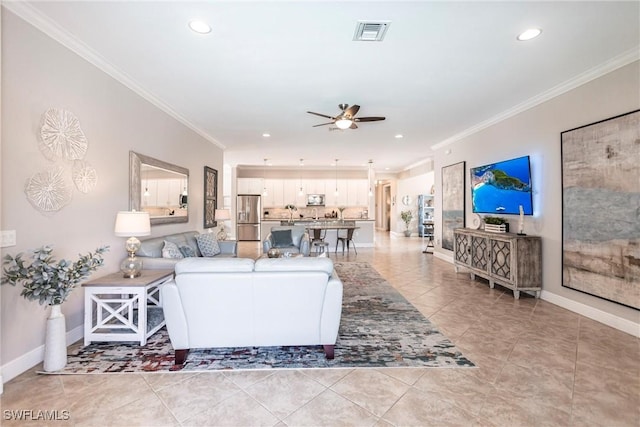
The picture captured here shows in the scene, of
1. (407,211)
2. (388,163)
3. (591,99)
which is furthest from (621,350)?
(407,211)

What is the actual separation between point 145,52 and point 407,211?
11239 millimetres

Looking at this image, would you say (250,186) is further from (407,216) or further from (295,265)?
(295,265)

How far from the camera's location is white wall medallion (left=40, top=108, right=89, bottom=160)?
8.32 feet

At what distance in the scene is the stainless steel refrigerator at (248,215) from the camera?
36.2ft

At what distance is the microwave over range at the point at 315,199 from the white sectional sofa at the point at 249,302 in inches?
353

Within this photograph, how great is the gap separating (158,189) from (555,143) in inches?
219

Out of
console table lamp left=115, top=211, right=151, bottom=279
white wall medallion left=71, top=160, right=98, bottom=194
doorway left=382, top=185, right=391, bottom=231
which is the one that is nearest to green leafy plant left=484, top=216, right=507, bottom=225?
console table lamp left=115, top=211, right=151, bottom=279

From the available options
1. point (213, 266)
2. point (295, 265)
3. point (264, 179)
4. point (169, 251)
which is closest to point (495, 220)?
point (295, 265)

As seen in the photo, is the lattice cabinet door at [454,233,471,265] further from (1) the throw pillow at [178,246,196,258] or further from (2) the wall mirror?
(2) the wall mirror

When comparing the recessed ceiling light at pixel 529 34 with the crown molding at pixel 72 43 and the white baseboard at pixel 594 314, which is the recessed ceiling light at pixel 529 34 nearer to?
the white baseboard at pixel 594 314

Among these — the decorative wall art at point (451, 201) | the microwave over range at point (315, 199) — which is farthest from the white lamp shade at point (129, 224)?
the microwave over range at point (315, 199)

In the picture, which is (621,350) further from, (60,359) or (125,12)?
(125,12)

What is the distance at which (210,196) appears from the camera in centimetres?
656

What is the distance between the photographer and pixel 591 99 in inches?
137
